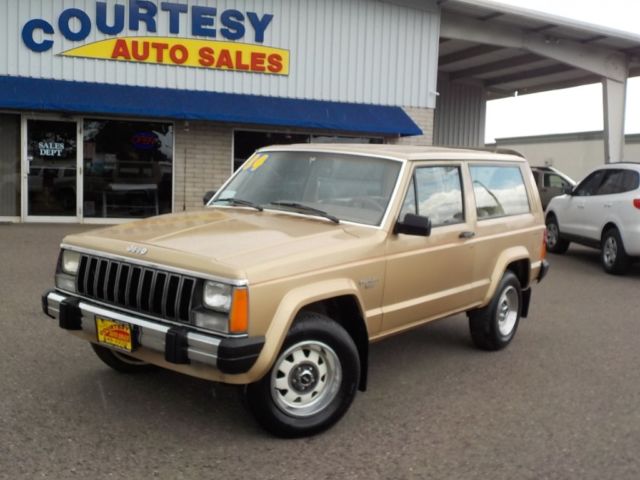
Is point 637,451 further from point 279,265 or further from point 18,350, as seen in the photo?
point 18,350

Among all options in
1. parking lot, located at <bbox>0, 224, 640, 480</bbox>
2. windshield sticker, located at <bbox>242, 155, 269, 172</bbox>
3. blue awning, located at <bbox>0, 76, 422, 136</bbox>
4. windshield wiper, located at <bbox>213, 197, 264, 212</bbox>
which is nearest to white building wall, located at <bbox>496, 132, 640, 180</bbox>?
blue awning, located at <bbox>0, 76, 422, 136</bbox>

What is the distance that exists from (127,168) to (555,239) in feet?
30.4

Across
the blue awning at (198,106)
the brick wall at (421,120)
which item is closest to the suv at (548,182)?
the brick wall at (421,120)

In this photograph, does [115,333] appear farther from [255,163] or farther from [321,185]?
[255,163]

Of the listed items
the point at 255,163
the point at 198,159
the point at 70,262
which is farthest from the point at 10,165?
the point at 70,262

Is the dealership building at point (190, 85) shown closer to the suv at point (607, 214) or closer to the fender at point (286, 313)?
the suv at point (607, 214)

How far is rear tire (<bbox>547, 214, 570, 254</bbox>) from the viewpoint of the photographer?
13.0m

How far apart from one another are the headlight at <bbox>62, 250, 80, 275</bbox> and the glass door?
35.8 ft

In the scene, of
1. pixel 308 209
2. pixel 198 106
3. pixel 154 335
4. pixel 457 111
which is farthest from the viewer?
pixel 457 111

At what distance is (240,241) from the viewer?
4039 millimetres

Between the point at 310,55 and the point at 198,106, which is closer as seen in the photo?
the point at 198,106

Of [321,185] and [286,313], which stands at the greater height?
[321,185]

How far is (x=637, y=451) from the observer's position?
402 cm

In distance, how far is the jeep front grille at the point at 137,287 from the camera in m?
3.72
